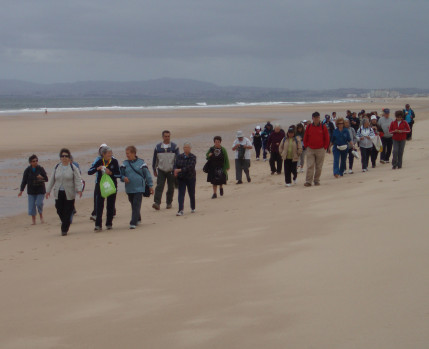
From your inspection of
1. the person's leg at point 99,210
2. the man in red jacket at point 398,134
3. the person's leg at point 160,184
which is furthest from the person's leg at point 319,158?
the person's leg at point 99,210

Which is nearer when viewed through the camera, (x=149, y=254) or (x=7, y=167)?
(x=149, y=254)

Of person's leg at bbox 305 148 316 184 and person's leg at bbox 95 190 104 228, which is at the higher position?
person's leg at bbox 305 148 316 184

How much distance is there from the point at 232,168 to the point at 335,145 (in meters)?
6.63

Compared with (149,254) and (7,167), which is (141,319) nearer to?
(149,254)

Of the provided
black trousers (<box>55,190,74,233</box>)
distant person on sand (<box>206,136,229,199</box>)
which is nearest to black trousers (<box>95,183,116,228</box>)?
black trousers (<box>55,190,74,233</box>)

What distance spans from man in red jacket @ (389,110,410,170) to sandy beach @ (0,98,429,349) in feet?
10.8

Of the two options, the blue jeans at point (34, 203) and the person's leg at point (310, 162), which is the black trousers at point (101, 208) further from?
the person's leg at point (310, 162)

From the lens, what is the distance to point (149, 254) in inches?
318

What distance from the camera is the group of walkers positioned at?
10.7 m

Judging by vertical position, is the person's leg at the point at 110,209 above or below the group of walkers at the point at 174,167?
below

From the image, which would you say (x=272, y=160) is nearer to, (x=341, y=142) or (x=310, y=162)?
(x=341, y=142)

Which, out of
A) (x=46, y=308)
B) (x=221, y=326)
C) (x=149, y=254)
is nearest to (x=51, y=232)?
(x=149, y=254)

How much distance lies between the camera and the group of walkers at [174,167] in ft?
35.0

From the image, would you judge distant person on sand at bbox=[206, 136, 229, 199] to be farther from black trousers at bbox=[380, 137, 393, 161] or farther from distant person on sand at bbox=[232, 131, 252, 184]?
black trousers at bbox=[380, 137, 393, 161]
